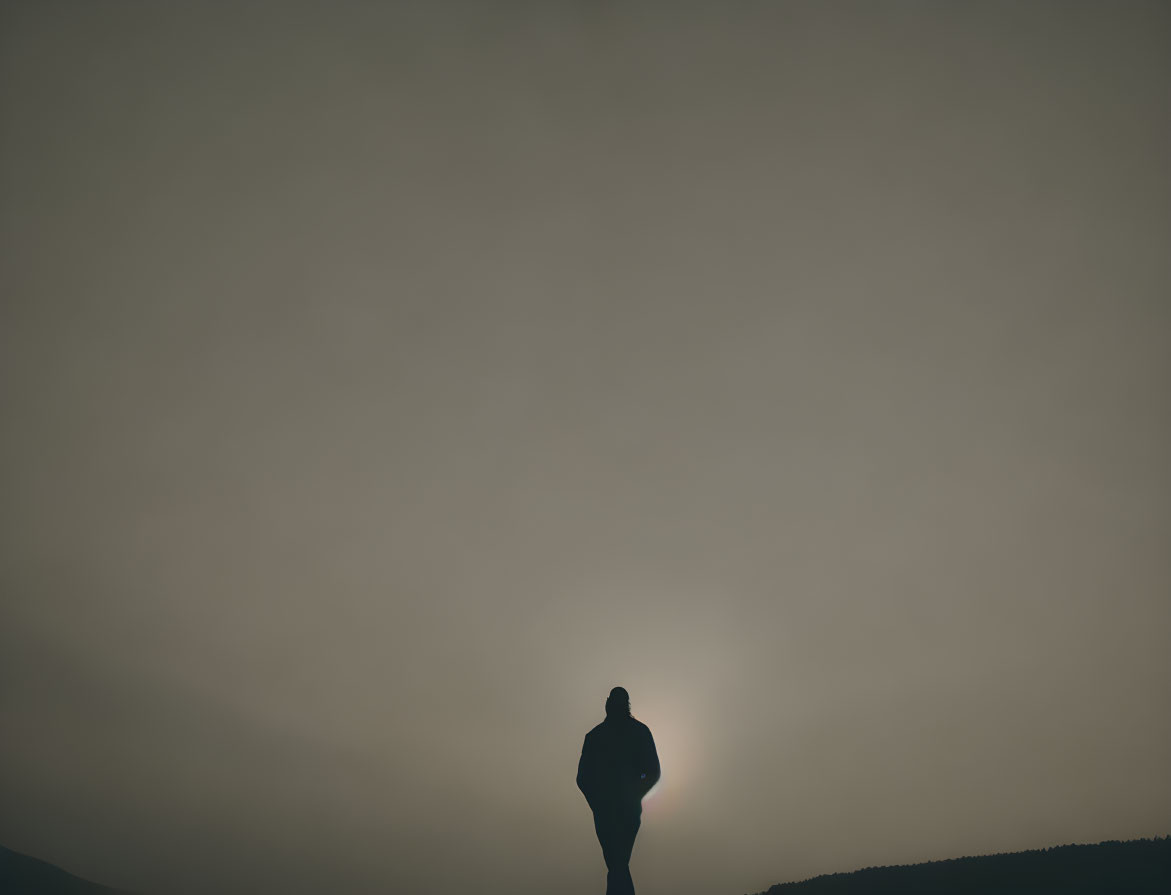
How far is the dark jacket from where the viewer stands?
8641 millimetres

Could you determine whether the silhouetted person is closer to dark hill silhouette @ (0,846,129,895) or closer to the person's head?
the person's head

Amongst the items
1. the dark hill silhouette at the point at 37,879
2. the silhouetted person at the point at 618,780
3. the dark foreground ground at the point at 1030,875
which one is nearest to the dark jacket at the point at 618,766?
the silhouetted person at the point at 618,780

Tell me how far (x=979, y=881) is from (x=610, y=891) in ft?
18.0

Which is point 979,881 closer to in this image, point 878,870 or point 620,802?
point 878,870

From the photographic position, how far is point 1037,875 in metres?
9.45

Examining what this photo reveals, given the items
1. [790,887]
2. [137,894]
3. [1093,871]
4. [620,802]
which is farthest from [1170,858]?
[137,894]

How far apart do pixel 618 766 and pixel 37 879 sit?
176778mm

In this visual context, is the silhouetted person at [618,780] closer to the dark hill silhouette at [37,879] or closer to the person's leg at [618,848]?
the person's leg at [618,848]

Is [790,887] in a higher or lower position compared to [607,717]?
lower

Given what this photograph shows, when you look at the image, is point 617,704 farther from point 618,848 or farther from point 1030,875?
point 1030,875

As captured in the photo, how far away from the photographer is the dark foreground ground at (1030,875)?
866cm

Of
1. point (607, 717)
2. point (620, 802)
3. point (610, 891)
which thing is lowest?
point (610, 891)

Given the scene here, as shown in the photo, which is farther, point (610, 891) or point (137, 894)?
point (137, 894)

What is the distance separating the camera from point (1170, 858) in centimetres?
917
